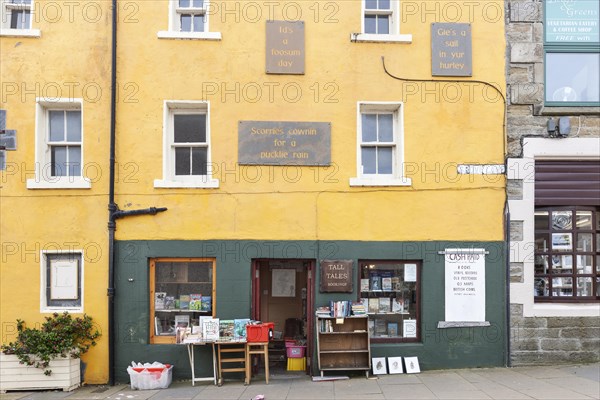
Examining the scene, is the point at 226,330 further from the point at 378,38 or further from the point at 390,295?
the point at 378,38

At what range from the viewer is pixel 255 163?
28.6ft

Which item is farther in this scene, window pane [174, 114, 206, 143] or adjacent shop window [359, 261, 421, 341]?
window pane [174, 114, 206, 143]

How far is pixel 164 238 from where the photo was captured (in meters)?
8.62

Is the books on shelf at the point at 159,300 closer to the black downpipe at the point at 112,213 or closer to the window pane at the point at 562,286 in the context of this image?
the black downpipe at the point at 112,213

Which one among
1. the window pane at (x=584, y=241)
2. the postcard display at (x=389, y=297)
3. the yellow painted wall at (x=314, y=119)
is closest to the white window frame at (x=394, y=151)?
the yellow painted wall at (x=314, y=119)

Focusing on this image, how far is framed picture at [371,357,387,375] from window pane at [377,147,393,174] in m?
3.56

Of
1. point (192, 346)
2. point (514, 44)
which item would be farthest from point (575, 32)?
point (192, 346)

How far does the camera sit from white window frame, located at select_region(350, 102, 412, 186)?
342 inches

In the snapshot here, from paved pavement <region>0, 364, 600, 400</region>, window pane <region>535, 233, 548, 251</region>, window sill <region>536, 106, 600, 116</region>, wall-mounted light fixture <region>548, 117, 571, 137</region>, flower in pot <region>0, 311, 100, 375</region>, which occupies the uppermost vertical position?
window sill <region>536, 106, 600, 116</region>

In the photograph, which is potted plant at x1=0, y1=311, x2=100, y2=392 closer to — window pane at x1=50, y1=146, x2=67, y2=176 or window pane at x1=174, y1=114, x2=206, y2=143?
window pane at x1=50, y1=146, x2=67, y2=176

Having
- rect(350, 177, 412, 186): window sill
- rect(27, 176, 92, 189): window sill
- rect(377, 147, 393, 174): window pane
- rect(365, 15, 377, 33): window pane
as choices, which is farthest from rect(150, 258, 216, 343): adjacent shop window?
rect(365, 15, 377, 33): window pane

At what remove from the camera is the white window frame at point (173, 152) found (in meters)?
8.62

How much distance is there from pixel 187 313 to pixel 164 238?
1.51 meters

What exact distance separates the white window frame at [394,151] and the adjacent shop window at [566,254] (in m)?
2.86
